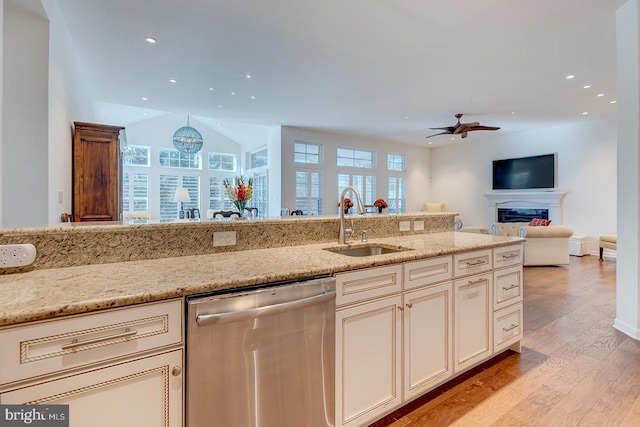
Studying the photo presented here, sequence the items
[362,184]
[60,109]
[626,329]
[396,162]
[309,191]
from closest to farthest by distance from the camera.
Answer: [626,329]
[60,109]
[309,191]
[362,184]
[396,162]

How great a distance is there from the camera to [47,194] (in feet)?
8.66

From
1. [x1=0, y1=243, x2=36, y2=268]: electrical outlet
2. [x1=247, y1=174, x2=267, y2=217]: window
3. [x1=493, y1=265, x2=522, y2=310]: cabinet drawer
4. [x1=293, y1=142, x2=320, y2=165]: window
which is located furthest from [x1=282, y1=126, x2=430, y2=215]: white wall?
[x1=0, y1=243, x2=36, y2=268]: electrical outlet

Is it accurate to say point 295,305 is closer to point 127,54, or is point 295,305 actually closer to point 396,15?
point 396,15

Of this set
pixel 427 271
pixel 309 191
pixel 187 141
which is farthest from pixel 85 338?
pixel 309 191

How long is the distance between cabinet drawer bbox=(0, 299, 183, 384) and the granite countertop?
0.03m

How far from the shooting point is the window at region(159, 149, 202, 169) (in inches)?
347

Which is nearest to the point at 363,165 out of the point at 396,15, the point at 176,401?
the point at 396,15

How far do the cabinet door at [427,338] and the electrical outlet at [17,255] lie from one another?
1.76 m

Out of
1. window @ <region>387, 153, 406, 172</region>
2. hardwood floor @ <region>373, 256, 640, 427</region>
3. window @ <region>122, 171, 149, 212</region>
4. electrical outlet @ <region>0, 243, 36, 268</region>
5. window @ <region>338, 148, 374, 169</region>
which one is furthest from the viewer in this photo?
window @ <region>387, 153, 406, 172</region>

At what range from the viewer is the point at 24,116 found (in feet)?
8.38

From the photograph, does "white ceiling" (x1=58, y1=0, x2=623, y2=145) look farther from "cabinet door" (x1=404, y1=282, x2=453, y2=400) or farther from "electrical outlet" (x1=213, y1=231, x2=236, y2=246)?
"cabinet door" (x1=404, y1=282, x2=453, y2=400)

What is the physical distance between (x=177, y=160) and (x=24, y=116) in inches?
265

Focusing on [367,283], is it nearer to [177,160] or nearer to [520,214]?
[520,214]

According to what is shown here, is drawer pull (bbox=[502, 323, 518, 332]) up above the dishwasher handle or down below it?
below
